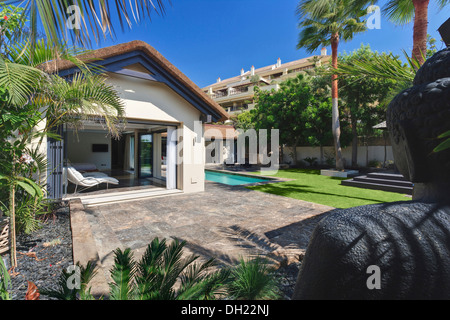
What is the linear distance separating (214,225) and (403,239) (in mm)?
5245

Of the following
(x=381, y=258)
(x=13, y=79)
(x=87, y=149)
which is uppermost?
(x=13, y=79)

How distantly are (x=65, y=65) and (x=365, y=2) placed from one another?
13736 millimetres

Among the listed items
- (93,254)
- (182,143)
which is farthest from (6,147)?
(182,143)

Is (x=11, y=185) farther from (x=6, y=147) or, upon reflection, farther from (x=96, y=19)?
(x=96, y=19)

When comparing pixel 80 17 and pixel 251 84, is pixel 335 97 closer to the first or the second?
pixel 80 17

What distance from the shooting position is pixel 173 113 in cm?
1030

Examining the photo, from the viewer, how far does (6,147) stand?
151 inches

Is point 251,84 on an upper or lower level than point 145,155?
upper

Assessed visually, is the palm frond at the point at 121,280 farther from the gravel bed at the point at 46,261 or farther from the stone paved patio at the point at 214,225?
the stone paved patio at the point at 214,225

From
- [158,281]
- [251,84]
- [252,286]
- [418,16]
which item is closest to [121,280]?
[158,281]

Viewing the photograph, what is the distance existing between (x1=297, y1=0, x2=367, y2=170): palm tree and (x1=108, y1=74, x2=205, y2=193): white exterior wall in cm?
1131

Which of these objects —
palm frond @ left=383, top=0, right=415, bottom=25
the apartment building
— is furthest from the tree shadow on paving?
the apartment building

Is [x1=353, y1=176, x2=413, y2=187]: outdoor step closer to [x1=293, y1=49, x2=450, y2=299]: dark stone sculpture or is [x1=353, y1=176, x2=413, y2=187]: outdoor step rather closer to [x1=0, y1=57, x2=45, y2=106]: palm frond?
[x1=293, y1=49, x2=450, y2=299]: dark stone sculpture

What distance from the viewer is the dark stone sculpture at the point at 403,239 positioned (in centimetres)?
118
